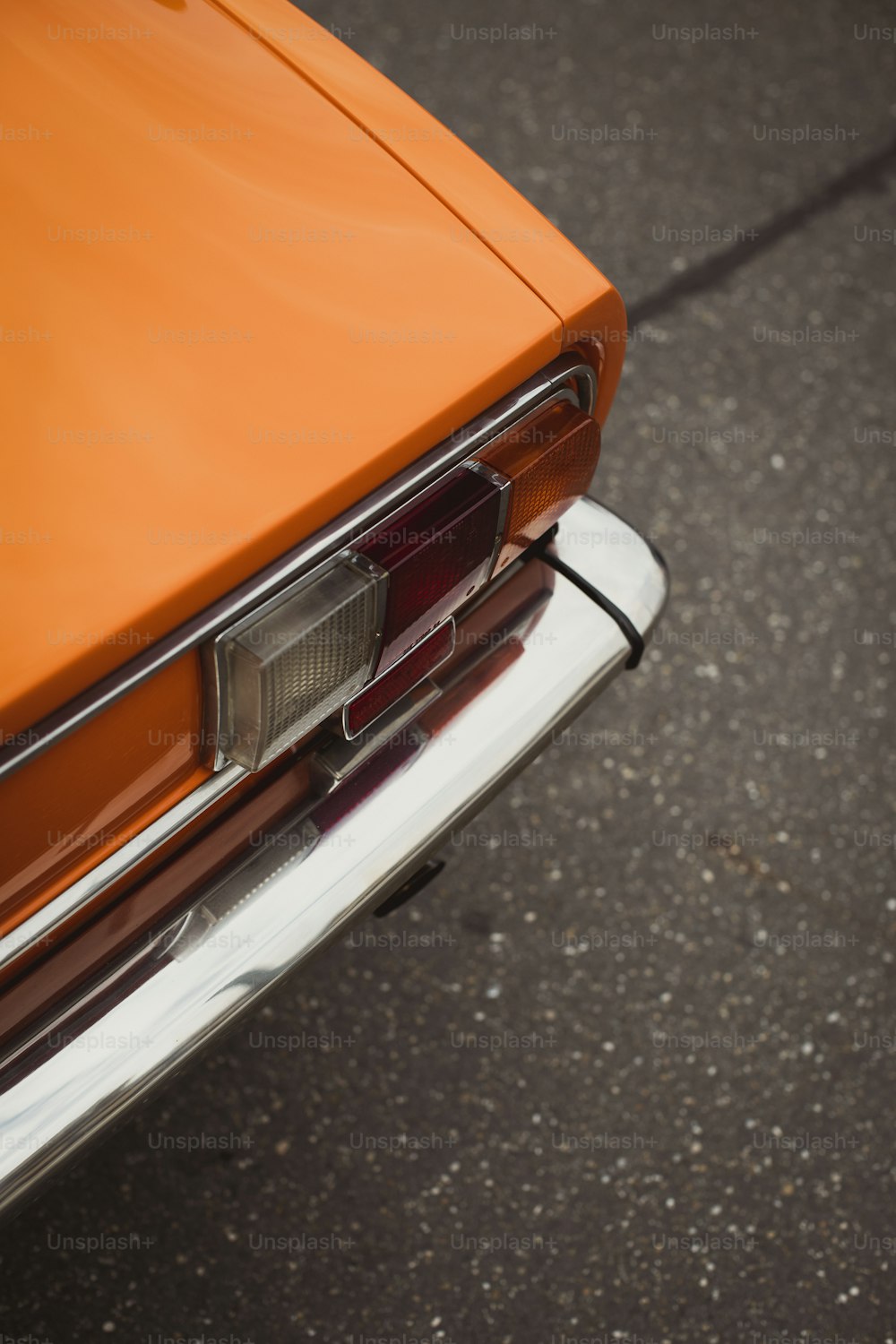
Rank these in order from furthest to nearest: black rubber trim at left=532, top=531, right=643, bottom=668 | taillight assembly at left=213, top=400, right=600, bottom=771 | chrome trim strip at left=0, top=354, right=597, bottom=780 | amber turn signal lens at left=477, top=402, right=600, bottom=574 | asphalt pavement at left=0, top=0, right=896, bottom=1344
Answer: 1. asphalt pavement at left=0, top=0, right=896, bottom=1344
2. black rubber trim at left=532, top=531, right=643, bottom=668
3. amber turn signal lens at left=477, top=402, right=600, bottom=574
4. taillight assembly at left=213, top=400, right=600, bottom=771
5. chrome trim strip at left=0, top=354, right=597, bottom=780

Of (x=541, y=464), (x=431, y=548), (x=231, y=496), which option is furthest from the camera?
(x=541, y=464)

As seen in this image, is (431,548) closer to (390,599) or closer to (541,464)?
(390,599)

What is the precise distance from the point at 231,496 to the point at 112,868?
1.53ft

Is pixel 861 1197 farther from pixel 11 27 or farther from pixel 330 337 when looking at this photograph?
pixel 11 27

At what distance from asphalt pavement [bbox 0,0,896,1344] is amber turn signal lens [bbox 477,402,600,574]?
3.42 feet

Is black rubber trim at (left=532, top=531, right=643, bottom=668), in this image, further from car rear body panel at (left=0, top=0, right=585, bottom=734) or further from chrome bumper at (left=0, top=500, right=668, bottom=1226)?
car rear body panel at (left=0, top=0, right=585, bottom=734)

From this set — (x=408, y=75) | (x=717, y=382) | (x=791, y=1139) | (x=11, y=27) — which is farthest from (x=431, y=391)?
(x=408, y=75)

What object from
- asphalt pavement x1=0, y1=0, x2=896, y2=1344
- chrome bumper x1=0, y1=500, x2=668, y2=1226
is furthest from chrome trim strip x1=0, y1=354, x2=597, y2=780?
asphalt pavement x1=0, y1=0, x2=896, y2=1344

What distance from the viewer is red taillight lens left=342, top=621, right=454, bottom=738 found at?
1.38 metres

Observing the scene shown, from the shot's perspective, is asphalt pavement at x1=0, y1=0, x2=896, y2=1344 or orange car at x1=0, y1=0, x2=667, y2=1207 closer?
orange car at x1=0, y1=0, x2=667, y2=1207

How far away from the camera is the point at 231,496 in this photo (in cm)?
110

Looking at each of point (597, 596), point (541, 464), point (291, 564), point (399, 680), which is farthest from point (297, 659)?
point (597, 596)

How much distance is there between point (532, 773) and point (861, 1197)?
1044mm

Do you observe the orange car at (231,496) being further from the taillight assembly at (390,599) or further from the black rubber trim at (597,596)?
the black rubber trim at (597,596)
